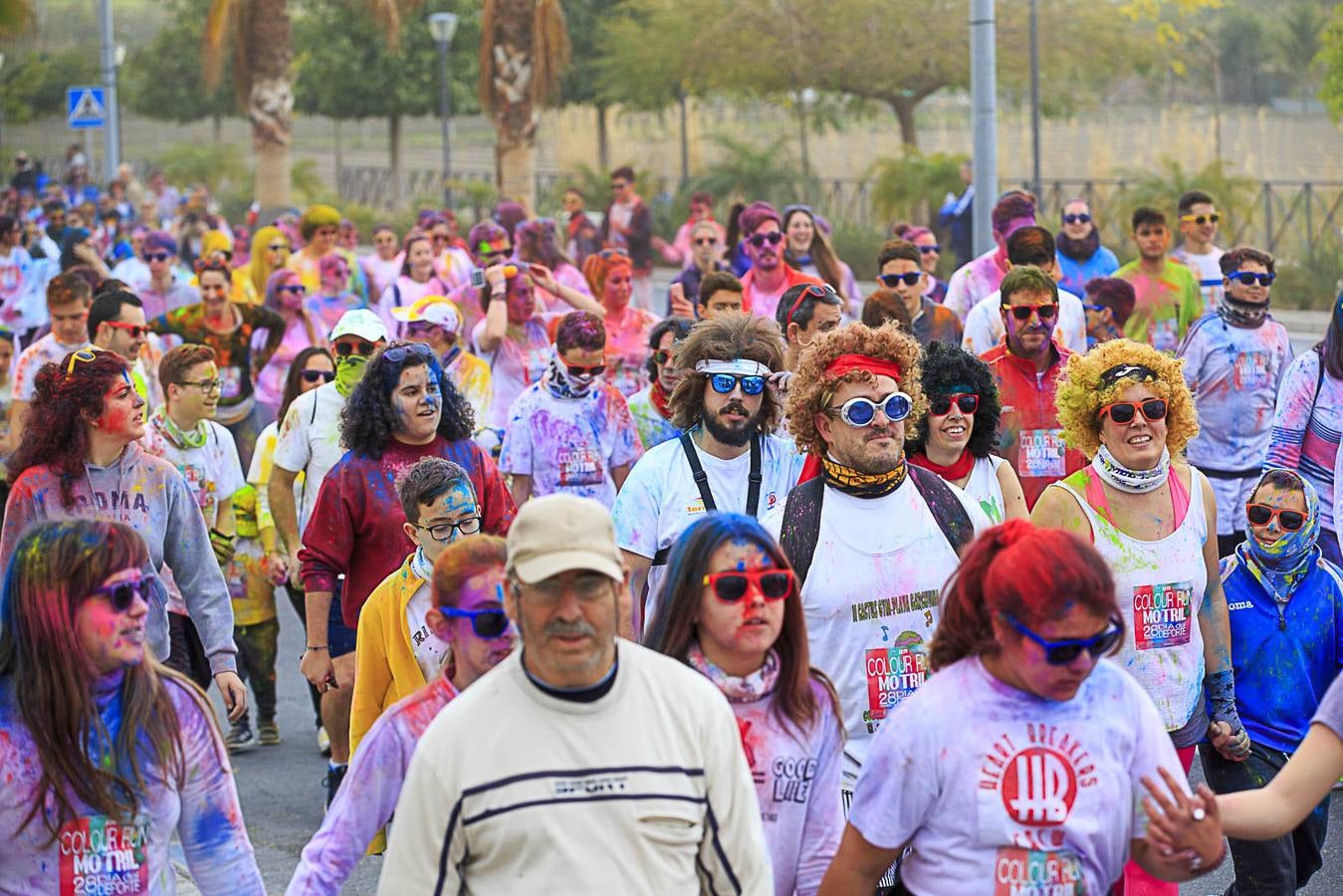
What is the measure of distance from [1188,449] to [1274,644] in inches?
152

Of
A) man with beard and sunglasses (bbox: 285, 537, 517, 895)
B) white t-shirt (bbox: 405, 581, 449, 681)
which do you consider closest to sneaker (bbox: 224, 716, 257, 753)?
white t-shirt (bbox: 405, 581, 449, 681)

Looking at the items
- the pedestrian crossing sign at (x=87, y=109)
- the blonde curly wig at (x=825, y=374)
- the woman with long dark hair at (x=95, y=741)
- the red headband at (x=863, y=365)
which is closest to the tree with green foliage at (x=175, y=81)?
the pedestrian crossing sign at (x=87, y=109)

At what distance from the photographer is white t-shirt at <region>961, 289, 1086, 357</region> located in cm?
905

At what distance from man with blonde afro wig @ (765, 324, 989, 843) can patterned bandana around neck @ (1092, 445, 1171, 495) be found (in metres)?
0.51

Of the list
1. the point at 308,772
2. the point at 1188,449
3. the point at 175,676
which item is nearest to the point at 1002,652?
the point at 175,676

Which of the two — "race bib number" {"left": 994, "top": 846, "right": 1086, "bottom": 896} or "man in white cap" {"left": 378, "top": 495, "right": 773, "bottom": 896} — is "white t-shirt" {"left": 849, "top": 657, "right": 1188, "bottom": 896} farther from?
"man in white cap" {"left": 378, "top": 495, "right": 773, "bottom": 896}

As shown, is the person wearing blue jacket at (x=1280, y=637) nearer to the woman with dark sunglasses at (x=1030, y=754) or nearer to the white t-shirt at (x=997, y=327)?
the woman with dark sunglasses at (x=1030, y=754)

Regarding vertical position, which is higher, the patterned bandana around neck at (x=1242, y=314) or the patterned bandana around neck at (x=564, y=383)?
the patterned bandana around neck at (x=1242, y=314)

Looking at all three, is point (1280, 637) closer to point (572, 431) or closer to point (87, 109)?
point (572, 431)

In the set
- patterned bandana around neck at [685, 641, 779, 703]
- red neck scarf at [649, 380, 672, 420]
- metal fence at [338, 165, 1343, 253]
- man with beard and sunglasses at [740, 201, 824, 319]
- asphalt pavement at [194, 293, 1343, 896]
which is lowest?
asphalt pavement at [194, 293, 1343, 896]

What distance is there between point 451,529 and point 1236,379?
504 cm

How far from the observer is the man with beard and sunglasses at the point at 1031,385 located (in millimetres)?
7867

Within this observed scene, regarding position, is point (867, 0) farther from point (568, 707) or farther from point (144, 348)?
point (568, 707)

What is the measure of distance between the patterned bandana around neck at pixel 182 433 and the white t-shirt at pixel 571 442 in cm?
129
